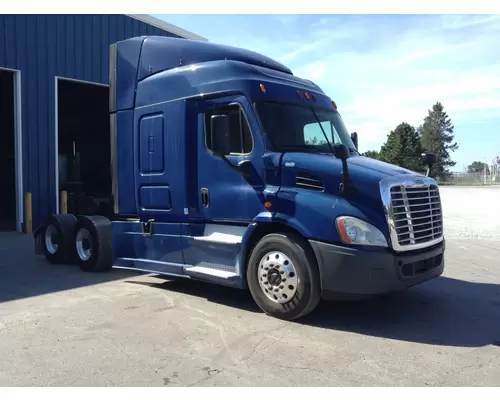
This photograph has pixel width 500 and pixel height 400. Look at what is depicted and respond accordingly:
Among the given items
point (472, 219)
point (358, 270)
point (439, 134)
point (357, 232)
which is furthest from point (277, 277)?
point (439, 134)

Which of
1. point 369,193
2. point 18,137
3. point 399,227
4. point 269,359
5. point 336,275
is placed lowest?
point 269,359

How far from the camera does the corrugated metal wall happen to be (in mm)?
13453

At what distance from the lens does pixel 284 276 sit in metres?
5.45

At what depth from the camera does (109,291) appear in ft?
22.9

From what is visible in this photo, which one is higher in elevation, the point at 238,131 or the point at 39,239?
the point at 238,131

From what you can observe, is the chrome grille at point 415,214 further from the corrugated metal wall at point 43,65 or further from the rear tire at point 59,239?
the corrugated metal wall at point 43,65

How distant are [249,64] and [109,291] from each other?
3.86m

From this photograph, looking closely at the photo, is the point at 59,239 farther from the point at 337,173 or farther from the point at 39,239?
the point at 337,173

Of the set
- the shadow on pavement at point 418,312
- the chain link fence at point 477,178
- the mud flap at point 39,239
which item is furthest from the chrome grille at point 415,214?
the chain link fence at point 477,178

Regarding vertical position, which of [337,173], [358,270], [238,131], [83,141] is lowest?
[358,270]

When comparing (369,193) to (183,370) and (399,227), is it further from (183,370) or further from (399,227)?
(183,370)

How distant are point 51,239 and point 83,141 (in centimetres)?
1401

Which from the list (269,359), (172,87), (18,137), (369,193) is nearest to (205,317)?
(269,359)

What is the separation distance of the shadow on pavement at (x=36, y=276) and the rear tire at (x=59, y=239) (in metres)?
0.17
